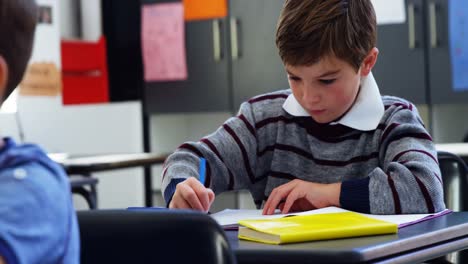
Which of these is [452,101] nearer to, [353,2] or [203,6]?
[203,6]

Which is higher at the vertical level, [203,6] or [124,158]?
[203,6]

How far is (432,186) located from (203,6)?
2.84 m

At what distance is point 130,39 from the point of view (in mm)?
4348

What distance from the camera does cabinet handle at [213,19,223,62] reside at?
4027 millimetres

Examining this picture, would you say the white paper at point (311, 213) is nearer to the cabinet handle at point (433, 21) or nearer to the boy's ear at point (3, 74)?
the boy's ear at point (3, 74)

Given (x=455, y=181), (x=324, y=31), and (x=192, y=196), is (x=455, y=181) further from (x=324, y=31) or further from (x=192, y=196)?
(x=192, y=196)

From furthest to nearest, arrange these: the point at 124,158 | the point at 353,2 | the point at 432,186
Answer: the point at 124,158, the point at 353,2, the point at 432,186

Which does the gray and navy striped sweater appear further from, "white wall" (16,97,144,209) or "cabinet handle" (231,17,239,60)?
"white wall" (16,97,144,209)

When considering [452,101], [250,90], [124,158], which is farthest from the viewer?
[250,90]

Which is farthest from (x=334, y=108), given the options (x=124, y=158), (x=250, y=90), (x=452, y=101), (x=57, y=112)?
(x=57, y=112)

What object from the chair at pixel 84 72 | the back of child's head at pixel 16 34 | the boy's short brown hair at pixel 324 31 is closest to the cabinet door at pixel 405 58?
the chair at pixel 84 72

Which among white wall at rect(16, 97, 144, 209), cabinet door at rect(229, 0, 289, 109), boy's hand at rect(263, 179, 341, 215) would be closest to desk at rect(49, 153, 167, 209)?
white wall at rect(16, 97, 144, 209)

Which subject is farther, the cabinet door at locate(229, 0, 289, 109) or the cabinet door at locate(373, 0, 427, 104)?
the cabinet door at locate(229, 0, 289, 109)

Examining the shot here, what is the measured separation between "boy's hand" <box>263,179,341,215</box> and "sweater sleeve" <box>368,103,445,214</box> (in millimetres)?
63
